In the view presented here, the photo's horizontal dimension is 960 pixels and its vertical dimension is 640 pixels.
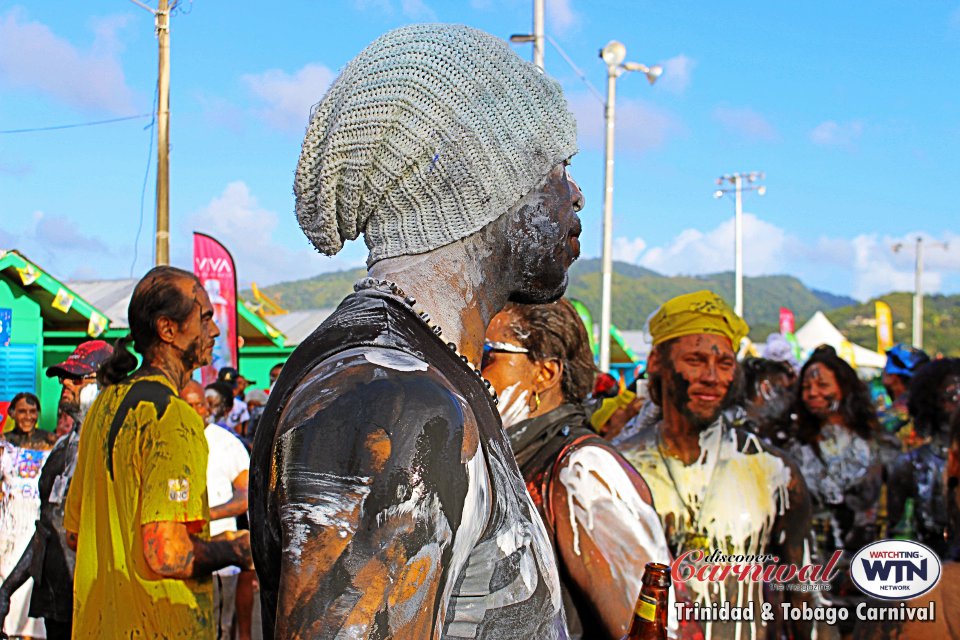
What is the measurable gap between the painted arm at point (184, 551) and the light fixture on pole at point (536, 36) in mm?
10673

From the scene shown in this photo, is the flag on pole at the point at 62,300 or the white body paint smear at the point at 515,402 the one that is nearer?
the white body paint smear at the point at 515,402

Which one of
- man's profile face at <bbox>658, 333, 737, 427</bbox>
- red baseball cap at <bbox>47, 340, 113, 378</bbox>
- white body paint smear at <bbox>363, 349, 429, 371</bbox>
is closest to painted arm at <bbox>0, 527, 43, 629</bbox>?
red baseball cap at <bbox>47, 340, 113, 378</bbox>

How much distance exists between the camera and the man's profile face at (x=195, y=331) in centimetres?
329

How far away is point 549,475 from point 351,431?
66.8 inches

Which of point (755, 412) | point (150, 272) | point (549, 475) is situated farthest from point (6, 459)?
point (755, 412)

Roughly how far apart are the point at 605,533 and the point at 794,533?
1.54m

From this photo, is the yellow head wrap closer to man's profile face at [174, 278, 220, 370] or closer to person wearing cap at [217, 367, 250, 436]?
man's profile face at [174, 278, 220, 370]

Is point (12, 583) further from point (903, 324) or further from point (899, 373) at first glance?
point (903, 324)

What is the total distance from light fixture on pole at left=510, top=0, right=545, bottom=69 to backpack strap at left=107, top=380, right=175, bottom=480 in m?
10.4

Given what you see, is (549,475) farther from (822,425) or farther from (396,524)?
(822,425)

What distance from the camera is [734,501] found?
3576 millimetres

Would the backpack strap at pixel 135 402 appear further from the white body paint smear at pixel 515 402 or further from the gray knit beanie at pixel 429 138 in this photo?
the gray knit beanie at pixel 429 138

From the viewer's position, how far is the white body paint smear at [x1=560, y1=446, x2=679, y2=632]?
8.23 feet

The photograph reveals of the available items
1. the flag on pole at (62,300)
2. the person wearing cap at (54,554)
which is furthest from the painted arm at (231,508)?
Result: the flag on pole at (62,300)
